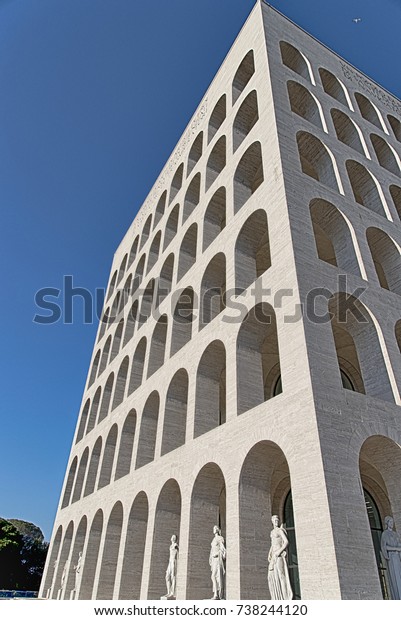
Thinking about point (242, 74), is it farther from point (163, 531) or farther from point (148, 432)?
point (163, 531)

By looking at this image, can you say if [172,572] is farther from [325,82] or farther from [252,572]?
[325,82]

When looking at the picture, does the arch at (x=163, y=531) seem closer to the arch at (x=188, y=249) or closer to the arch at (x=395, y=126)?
the arch at (x=188, y=249)

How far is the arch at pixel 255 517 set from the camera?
8.83 meters

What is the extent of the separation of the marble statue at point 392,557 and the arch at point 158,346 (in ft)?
36.7

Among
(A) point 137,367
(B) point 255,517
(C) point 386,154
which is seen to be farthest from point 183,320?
(C) point 386,154

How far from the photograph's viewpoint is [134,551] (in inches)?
579

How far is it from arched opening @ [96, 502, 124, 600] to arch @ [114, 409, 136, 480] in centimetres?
148

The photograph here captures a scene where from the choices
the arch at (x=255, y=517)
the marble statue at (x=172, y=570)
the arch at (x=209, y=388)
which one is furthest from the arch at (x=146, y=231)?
the arch at (x=255, y=517)

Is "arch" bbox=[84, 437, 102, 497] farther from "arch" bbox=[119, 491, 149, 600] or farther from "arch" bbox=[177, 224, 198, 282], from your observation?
"arch" bbox=[177, 224, 198, 282]

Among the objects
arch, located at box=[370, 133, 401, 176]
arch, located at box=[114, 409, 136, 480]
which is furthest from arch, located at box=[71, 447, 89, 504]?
arch, located at box=[370, 133, 401, 176]

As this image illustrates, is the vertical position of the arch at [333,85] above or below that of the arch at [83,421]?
above

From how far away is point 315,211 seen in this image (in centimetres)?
1352

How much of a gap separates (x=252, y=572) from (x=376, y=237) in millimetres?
10696
